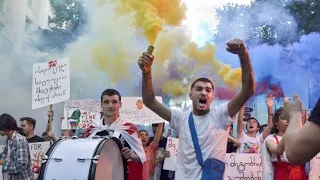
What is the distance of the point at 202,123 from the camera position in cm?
387

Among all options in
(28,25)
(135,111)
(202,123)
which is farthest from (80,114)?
(28,25)

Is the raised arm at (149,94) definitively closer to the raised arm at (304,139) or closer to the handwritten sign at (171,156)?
the raised arm at (304,139)

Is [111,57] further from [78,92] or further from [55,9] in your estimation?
[55,9]

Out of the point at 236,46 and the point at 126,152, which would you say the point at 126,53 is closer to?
the point at 126,152

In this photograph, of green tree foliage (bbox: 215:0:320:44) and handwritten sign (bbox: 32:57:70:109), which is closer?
handwritten sign (bbox: 32:57:70:109)

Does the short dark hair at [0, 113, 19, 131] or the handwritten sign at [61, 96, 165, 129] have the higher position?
the handwritten sign at [61, 96, 165, 129]

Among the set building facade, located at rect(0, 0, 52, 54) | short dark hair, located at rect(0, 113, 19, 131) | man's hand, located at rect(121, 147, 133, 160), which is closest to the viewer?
man's hand, located at rect(121, 147, 133, 160)

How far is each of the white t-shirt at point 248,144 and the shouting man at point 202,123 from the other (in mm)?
2832

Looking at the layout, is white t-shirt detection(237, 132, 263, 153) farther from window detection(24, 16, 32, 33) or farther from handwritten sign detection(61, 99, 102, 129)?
window detection(24, 16, 32, 33)

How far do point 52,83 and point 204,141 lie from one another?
4244 millimetres

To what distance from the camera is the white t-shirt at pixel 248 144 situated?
6.58 metres

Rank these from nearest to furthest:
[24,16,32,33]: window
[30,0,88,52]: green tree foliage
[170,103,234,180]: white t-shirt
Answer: [170,103,234,180]: white t-shirt < [24,16,32,33]: window < [30,0,88,52]: green tree foliage

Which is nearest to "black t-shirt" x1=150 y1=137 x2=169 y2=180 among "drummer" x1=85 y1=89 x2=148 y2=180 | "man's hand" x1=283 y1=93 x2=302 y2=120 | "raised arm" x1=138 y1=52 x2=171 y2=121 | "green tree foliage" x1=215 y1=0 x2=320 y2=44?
"drummer" x1=85 y1=89 x2=148 y2=180

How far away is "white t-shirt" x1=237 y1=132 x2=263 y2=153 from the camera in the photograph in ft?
21.6
